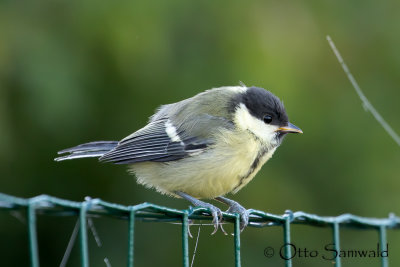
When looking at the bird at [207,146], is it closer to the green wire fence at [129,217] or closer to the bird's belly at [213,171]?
the bird's belly at [213,171]

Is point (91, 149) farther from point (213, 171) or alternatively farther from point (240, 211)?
point (240, 211)

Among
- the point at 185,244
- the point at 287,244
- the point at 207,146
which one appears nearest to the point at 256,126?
the point at 207,146

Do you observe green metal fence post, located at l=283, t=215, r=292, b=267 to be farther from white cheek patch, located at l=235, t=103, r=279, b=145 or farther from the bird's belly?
white cheek patch, located at l=235, t=103, r=279, b=145

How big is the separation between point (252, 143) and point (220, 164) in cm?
20

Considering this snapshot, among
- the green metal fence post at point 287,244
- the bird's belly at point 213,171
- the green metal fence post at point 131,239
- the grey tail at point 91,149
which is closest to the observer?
the green metal fence post at point 131,239

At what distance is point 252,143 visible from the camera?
8.79 feet

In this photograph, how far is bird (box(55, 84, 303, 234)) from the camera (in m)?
2.63

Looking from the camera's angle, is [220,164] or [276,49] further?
[276,49]

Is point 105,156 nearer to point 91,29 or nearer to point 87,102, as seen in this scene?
point 87,102

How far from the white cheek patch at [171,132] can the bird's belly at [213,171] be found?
136 mm

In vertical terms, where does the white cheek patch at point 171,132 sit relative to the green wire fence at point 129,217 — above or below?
above

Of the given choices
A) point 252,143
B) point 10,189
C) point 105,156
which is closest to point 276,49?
point 252,143

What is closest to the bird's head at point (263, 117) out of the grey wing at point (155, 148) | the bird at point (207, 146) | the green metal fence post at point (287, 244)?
the bird at point (207, 146)

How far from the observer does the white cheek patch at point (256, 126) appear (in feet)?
9.02
